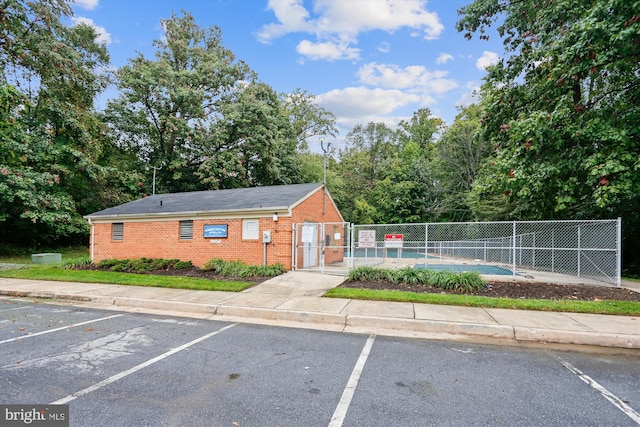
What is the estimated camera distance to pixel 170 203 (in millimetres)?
16656

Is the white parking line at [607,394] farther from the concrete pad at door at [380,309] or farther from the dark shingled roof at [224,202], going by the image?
the dark shingled roof at [224,202]

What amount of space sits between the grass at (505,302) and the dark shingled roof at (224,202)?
559 cm

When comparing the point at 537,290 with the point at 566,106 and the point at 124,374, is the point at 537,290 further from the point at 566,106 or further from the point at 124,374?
the point at 124,374

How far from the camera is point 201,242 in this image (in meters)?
14.1

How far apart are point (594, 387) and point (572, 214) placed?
1522 centimetres

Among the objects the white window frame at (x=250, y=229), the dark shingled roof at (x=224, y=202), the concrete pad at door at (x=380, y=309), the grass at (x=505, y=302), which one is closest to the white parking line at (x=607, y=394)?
the concrete pad at door at (x=380, y=309)

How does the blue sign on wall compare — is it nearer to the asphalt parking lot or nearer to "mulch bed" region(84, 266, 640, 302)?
"mulch bed" region(84, 266, 640, 302)

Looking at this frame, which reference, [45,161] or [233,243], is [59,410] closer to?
[233,243]

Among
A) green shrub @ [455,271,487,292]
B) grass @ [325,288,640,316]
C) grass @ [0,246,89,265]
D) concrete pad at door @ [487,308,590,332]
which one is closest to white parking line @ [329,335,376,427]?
concrete pad at door @ [487,308,590,332]

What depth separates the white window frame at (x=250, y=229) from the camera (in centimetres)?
1328

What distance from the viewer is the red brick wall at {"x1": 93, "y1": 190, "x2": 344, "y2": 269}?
12906 millimetres

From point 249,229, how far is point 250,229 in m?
0.05

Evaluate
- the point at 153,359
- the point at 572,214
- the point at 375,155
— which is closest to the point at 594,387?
the point at 153,359

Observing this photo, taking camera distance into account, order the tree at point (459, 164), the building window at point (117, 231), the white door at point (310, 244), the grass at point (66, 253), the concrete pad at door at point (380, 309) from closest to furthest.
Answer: the concrete pad at door at point (380, 309), the white door at point (310, 244), the building window at point (117, 231), the grass at point (66, 253), the tree at point (459, 164)
